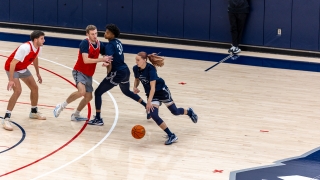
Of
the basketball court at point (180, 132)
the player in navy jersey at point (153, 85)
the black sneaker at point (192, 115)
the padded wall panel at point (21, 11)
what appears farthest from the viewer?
the padded wall panel at point (21, 11)

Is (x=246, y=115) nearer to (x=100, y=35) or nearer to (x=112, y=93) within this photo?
(x=112, y=93)

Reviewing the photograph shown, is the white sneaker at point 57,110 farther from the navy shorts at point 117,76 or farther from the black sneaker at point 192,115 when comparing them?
the black sneaker at point 192,115

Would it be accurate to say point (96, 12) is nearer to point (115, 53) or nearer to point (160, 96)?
point (115, 53)

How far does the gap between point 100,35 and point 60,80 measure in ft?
17.4

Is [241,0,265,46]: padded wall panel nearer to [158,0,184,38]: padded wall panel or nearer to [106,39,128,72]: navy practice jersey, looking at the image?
[158,0,184,38]: padded wall panel

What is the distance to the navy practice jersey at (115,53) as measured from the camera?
1040 centimetres

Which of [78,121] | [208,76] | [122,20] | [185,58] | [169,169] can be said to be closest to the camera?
[169,169]

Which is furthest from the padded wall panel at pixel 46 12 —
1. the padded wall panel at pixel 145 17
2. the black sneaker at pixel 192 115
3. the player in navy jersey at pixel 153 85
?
the player in navy jersey at pixel 153 85

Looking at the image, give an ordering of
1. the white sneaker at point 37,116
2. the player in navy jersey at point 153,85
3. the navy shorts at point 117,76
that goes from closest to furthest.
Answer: the player in navy jersey at point 153,85, the navy shorts at point 117,76, the white sneaker at point 37,116

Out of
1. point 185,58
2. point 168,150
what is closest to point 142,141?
point 168,150

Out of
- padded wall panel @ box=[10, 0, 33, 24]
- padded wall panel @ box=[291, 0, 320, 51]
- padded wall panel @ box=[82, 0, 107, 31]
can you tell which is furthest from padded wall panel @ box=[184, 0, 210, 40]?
padded wall panel @ box=[10, 0, 33, 24]

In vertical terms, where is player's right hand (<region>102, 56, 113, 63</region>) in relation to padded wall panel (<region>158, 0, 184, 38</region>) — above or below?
below

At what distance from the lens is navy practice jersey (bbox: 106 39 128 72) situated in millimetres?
10398

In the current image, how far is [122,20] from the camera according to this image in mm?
18750
